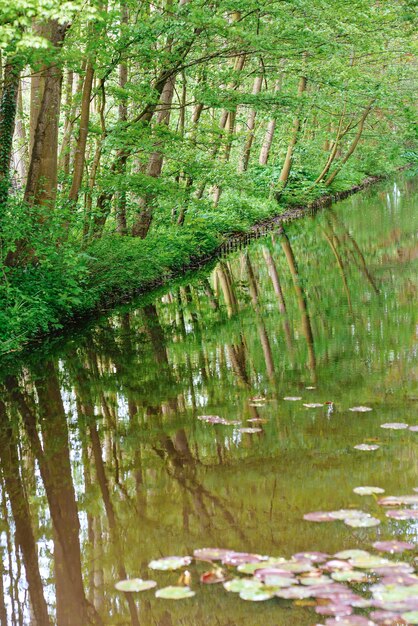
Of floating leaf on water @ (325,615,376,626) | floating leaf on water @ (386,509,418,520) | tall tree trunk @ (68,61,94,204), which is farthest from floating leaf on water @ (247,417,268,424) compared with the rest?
tall tree trunk @ (68,61,94,204)

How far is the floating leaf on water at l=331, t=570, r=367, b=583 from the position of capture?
4.03m

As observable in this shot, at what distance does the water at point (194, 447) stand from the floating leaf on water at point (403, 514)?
11 cm

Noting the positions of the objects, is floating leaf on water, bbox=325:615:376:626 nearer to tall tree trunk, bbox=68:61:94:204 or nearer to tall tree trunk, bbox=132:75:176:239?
tall tree trunk, bbox=68:61:94:204

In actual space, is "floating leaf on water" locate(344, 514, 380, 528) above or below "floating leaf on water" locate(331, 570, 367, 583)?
below

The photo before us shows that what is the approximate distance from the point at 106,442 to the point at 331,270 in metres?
11.2

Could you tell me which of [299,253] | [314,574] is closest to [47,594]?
[314,574]

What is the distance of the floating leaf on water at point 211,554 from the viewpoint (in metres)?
4.48

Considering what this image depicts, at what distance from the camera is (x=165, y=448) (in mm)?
6746

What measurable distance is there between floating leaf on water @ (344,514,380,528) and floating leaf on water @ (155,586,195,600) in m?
1.18

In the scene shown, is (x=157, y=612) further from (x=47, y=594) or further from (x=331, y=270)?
(x=331, y=270)

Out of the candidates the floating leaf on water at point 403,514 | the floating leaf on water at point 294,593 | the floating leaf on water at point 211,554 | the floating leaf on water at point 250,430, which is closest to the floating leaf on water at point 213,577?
the floating leaf on water at point 211,554

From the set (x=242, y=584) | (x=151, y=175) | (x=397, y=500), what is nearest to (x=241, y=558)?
(x=242, y=584)

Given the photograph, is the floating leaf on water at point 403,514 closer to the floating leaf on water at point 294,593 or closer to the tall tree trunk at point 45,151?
the floating leaf on water at point 294,593

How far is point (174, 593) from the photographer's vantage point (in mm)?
4121
